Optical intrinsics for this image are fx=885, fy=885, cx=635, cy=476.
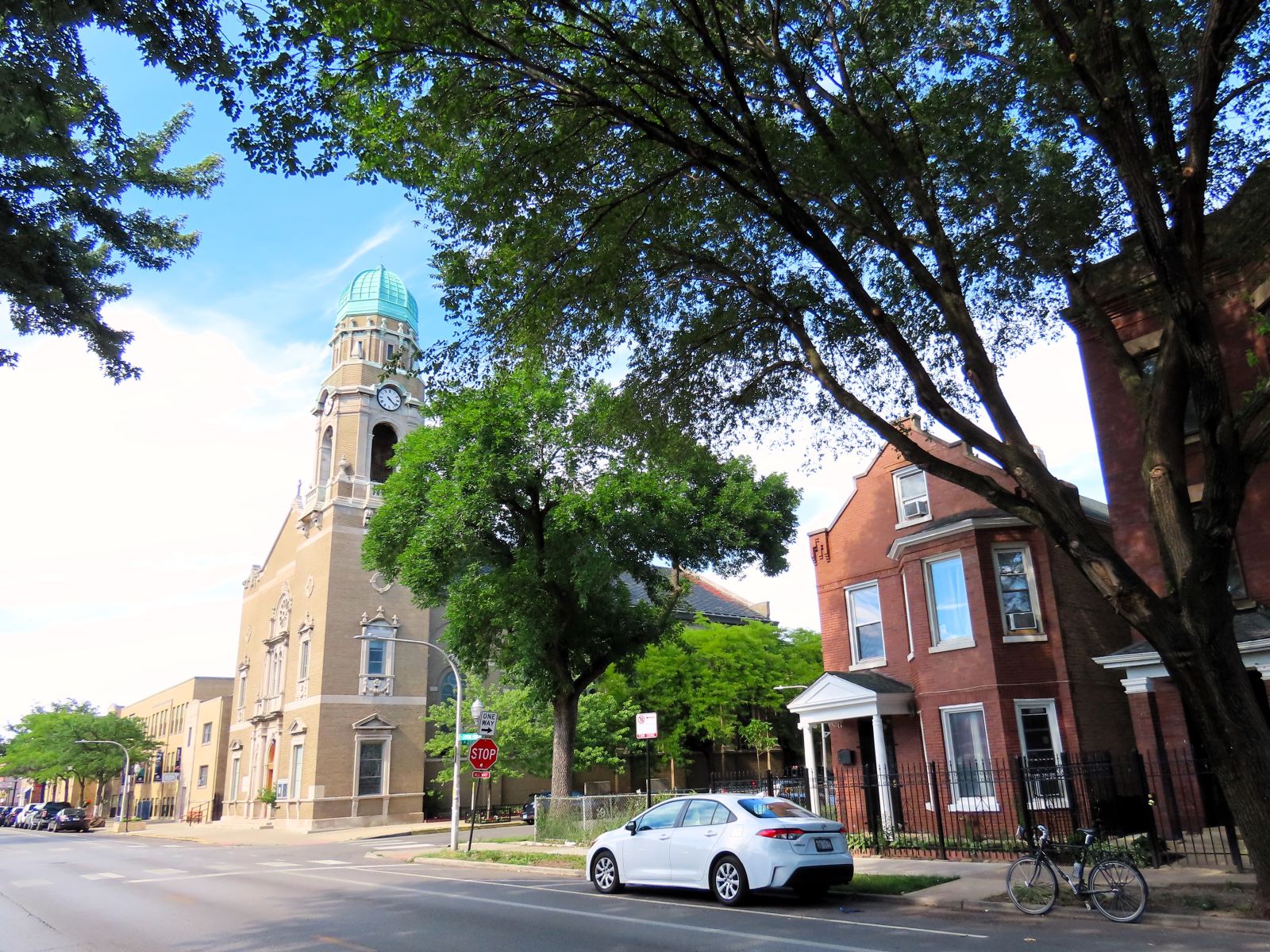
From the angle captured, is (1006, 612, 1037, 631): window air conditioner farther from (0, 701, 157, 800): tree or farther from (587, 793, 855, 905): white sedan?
(0, 701, 157, 800): tree

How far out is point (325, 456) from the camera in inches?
1797

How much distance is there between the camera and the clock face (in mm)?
45750

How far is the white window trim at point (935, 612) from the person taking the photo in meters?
19.4

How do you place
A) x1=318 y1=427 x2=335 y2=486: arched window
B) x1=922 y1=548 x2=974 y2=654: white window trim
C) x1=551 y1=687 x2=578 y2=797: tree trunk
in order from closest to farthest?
x1=922 y1=548 x2=974 y2=654: white window trim < x1=551 y1=687 x2=578 y2=797: tree trunk < x1=318 y1=427 x2=335 y2=486: arched window

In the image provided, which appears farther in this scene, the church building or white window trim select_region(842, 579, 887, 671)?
the church building

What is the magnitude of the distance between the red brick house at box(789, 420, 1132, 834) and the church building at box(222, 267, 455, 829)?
22938 mm

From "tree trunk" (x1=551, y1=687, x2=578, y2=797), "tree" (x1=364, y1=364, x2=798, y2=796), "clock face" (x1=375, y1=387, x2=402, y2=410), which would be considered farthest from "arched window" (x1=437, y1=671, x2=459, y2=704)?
"tree trunk" (x1=551, y1=687, x2=578, y2=797)

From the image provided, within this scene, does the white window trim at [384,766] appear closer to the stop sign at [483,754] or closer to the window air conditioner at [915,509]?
the stop sign at [483,754]


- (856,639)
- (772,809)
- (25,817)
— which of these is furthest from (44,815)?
(772,809)

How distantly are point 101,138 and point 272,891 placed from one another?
11690mm

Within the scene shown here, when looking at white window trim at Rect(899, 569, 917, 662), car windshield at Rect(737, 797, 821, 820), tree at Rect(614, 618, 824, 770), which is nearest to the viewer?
car windshield at Rect(737, 797, 821, 820)

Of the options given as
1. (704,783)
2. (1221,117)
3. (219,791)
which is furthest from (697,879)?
(219,791)

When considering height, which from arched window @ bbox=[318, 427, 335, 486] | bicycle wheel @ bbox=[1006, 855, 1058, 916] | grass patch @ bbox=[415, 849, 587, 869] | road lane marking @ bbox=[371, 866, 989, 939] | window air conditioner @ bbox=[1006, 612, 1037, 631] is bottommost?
grass patch @ bbox=[415, 849, 587, 869]

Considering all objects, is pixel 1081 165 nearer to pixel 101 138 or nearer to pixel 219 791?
pixel 101 138
